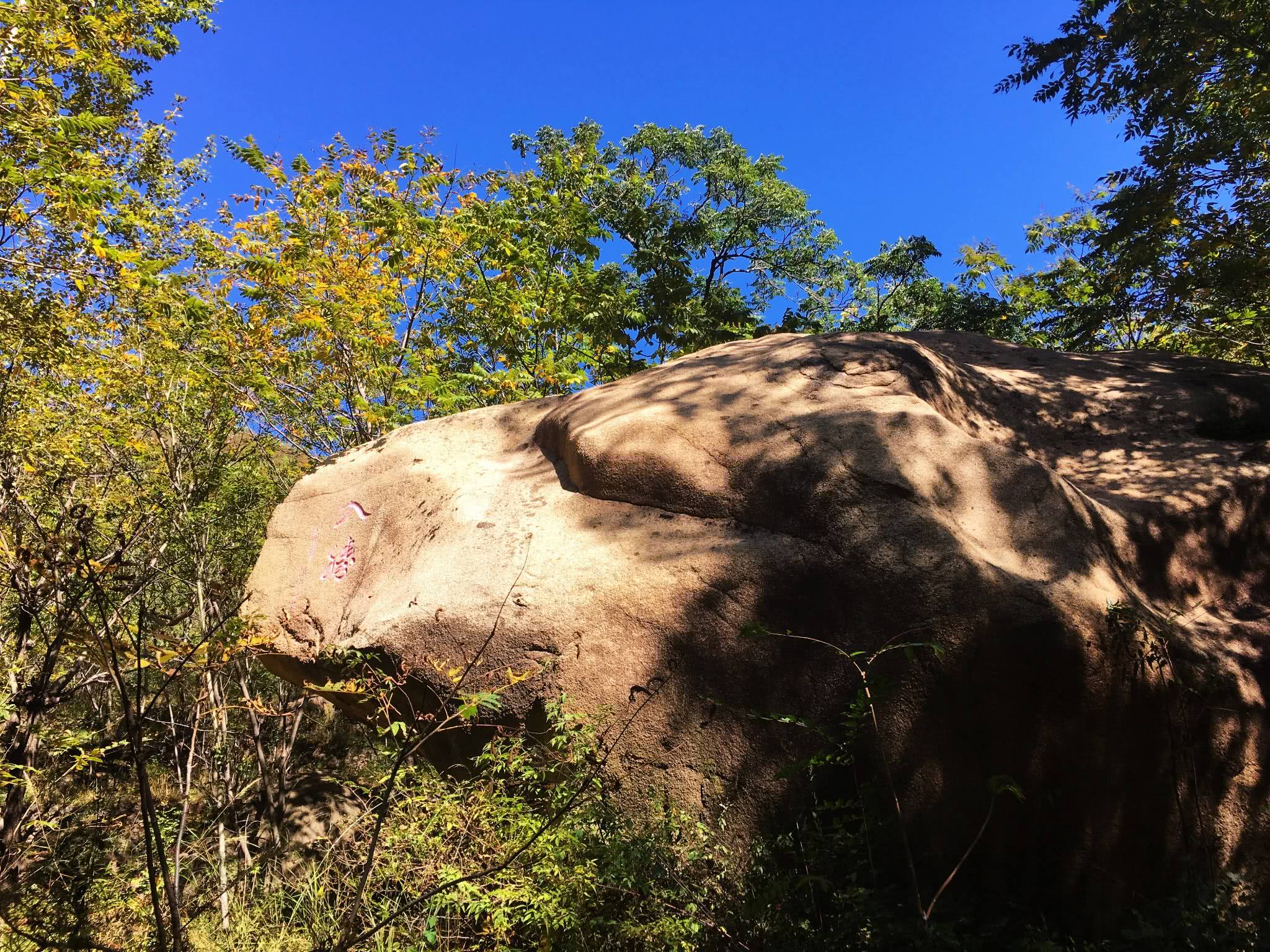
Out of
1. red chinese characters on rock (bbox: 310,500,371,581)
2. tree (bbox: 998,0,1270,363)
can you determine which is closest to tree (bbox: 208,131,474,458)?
red chinese characters on rock (bbox: 310,500,371,581)

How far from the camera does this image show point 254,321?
8.19m

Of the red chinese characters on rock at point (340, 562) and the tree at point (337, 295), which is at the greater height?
the tree at point (337, 295)

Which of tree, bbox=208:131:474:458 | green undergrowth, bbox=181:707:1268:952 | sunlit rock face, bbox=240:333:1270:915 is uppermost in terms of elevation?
tree, bbox=208:131:474:458

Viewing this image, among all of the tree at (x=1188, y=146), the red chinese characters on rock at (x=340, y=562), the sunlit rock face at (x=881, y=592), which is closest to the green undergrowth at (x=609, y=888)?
the sunlit rock face at (x=881, y=592)

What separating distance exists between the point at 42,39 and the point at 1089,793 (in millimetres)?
9097

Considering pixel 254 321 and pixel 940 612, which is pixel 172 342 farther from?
pixel 940 612

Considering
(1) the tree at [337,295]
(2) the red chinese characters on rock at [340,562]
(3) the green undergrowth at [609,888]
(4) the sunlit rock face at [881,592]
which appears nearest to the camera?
(3) the green undergrowth at [609,888]

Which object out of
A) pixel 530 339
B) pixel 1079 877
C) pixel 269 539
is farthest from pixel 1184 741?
pixel 530 339

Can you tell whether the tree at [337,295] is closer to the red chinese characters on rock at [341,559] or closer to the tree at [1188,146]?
the red chinese characters on rock at [341,559]

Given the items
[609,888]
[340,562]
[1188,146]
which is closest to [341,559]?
[340,562]

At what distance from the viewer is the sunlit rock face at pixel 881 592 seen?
10.0ft

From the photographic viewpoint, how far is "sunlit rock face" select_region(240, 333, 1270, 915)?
305 centimetres

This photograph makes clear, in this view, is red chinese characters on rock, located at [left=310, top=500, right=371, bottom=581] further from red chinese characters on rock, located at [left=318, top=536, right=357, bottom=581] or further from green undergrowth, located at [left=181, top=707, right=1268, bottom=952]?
green undergrowth, located at [left=181, top=707, right=1268, bottom=952]

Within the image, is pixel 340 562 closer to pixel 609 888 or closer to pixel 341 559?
pixel 341 559
